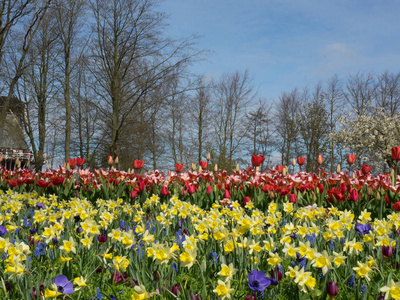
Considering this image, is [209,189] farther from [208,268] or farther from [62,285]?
[62,285]

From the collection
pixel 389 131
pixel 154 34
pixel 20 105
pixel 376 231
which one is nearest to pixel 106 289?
pixel 376 231

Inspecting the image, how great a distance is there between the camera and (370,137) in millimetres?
21406

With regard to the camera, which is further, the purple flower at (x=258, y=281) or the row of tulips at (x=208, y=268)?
the row of tulips at (x=208, y=268)

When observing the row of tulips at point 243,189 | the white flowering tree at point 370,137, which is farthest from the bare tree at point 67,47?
the white flowering tree at point 370,137

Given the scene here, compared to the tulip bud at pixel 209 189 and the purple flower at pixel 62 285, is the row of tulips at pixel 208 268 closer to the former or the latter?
the purple flower at pixel 62 285

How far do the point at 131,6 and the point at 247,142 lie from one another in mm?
15342

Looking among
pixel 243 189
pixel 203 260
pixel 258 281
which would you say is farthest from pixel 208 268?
pixel 243 189

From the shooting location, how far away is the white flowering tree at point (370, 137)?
2084 centimetres

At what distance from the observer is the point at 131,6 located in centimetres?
1335

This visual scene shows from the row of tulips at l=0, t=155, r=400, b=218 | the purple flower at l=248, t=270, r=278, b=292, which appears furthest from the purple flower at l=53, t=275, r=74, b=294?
the row of tulips at l=0, t=155, r=400, b=218

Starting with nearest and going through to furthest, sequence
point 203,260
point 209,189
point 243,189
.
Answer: point 203,260 < point 209,189 < point 243,189

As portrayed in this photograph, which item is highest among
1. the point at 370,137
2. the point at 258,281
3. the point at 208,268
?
the point at 370,137

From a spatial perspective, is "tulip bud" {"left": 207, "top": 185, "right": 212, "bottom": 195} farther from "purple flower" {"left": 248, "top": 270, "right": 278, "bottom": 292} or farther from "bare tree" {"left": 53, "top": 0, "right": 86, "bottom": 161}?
"bare tree" {"left": 53, "top": 0, "right": 86, "bottom": 161}

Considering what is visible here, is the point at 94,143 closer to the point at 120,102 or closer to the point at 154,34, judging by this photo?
the point at 120,102
